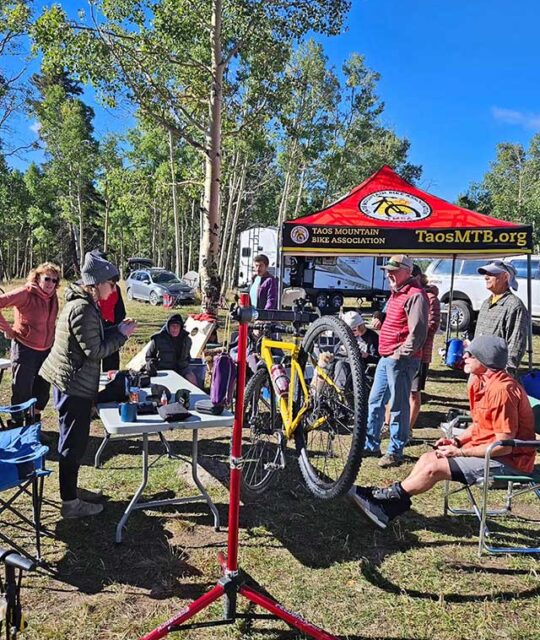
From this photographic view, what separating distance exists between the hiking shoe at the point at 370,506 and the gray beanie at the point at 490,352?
1.07 metres

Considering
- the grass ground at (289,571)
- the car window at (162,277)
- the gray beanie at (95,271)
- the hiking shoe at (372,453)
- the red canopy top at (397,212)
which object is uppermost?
the car window at (162,277)

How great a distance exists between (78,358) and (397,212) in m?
5.02

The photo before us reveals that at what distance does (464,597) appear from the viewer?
2734mm

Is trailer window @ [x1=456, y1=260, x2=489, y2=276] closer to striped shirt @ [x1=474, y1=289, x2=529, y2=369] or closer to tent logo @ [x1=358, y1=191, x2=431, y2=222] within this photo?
tent logo @ [x1=358, y1=191, x2=431, y2=222]

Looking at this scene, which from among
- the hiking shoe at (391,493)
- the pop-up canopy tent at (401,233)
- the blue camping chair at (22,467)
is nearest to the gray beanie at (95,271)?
the blue camping chair at (22,467)

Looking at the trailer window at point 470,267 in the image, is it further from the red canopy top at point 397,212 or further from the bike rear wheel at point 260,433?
the bike rear wheel at point 260,433

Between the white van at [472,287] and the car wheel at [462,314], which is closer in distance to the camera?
the white van at [472,287]

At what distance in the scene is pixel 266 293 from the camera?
7.06 metres

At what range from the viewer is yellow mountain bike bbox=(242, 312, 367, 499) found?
251 cm

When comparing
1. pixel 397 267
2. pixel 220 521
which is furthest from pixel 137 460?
pixel 397 267

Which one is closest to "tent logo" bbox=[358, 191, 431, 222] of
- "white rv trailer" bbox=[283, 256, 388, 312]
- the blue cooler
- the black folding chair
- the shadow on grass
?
the blue cooler

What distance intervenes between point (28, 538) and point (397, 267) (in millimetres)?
3366

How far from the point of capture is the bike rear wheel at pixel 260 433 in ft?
12.3

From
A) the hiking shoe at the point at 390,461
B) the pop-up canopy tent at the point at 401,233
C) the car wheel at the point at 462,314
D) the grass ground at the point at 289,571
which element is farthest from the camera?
the car wheel at the point at 462,314
